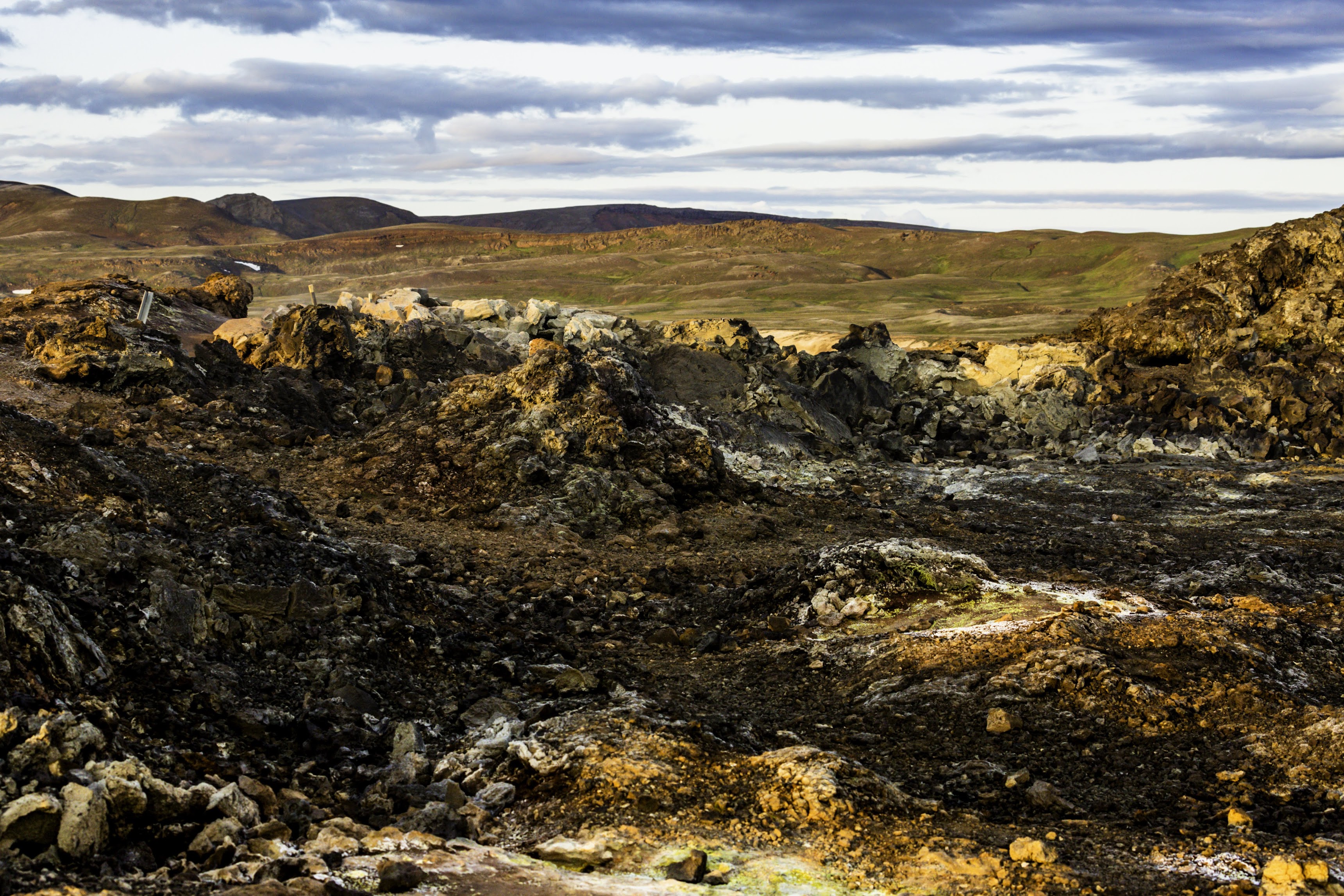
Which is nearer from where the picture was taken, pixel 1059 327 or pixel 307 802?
pixel 307 802

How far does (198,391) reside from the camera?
15938 millimetres

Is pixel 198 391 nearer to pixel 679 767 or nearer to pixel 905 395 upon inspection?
pixel 679 767

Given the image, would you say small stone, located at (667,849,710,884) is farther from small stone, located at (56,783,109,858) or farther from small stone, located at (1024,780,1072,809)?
small stone, located at (56,783,109,858)

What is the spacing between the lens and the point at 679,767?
591 cm

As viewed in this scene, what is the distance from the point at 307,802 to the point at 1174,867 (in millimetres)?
4387

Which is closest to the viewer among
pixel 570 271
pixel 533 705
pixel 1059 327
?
pixel 533 705

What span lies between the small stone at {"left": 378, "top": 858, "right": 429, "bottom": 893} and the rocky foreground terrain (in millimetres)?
21

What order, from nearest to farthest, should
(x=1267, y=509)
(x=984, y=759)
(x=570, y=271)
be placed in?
(x=984, y=759), (x=1267, y=509), (x=570, y=271)

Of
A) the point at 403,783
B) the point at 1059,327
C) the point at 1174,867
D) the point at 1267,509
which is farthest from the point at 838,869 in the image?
the point at 1059,327

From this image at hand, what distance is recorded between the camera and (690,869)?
4773 mm

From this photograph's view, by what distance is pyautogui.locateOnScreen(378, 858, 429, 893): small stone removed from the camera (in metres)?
4.45

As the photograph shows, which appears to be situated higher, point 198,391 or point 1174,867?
point 198,391

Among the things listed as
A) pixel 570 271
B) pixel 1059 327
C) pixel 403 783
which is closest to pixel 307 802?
pixel 403 783

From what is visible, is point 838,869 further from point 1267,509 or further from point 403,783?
point 1267,509
